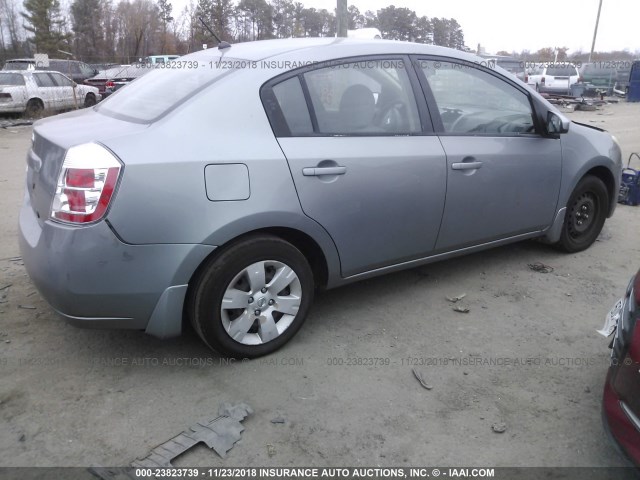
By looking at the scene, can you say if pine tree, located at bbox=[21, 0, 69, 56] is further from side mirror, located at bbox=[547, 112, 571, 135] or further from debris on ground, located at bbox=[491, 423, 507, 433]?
debris on ground, located at bbox=[491, 423, 507, 433]

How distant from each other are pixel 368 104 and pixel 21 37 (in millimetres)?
52264

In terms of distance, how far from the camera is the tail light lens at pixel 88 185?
2.47 m

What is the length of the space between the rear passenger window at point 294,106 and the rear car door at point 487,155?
92 cm

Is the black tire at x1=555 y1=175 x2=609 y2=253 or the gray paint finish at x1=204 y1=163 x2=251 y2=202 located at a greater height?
the gray paint finish at x1=204 y1=163 x2=251 y2=202

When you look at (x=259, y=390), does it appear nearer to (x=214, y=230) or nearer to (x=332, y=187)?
(x=214, y=230)

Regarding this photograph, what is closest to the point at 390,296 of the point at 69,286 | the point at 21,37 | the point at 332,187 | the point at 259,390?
the point at 332,187

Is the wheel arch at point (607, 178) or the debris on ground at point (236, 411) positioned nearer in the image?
the debris on ground at point (236, 411)

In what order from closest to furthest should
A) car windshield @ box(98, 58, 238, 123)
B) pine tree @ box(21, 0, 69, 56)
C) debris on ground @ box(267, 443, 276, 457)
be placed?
1. debris on ground @ box(267, 443, 276, 457)
2. car windshield @ box(98, 58, 238, 123)
3. pine tree @ box(21, 0, 69, 56)

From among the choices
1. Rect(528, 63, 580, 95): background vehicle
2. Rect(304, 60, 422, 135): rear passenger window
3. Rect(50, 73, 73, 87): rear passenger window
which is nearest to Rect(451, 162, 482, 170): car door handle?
Rect(304, 60, 422, 135): rear passenger window

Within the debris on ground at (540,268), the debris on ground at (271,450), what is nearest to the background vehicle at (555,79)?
the debris on ground at (540,268)

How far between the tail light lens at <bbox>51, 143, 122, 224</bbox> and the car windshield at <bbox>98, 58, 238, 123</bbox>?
400 mm

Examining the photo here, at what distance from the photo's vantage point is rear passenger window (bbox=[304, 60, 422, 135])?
313cm

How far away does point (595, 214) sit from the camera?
4746 mm

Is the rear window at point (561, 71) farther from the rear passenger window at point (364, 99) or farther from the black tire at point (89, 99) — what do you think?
the rear passenger window at point (364, 99)
